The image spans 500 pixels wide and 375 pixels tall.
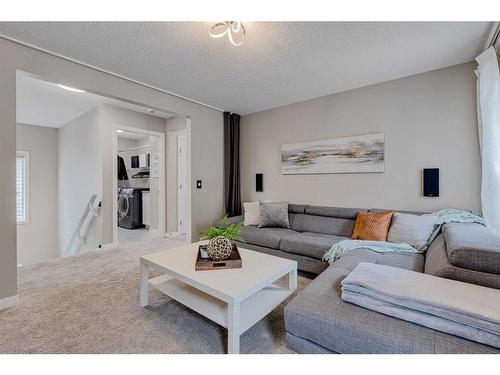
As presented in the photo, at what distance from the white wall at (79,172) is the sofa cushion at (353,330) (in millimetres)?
3603

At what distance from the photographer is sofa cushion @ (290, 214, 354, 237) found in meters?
2.84

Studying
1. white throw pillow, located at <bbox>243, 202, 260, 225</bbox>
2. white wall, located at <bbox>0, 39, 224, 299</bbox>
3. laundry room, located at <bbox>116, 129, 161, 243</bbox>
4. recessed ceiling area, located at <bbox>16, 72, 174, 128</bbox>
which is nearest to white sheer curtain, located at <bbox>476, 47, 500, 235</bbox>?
white throw pillow, located at <bbox>243, 202, 260, 225</bbox>

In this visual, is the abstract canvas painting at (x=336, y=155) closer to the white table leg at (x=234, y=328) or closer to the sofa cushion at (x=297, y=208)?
the sofa cushion at (x=297, y=208)

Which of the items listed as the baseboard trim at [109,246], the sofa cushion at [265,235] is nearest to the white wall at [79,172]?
the baseboard trim at [109,246]

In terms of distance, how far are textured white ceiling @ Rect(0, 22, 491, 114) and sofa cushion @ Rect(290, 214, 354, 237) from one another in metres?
1.70

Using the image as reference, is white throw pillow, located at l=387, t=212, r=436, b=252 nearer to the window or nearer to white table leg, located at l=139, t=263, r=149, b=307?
white table leg, located at l=139, t=263, r=149, b=307

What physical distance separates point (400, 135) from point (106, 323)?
11.1 ft

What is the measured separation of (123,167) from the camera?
239 inches

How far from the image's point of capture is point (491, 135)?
190 cm

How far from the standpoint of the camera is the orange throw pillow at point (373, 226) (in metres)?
2.38

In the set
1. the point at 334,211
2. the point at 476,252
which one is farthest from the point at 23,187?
the point at 476,252
